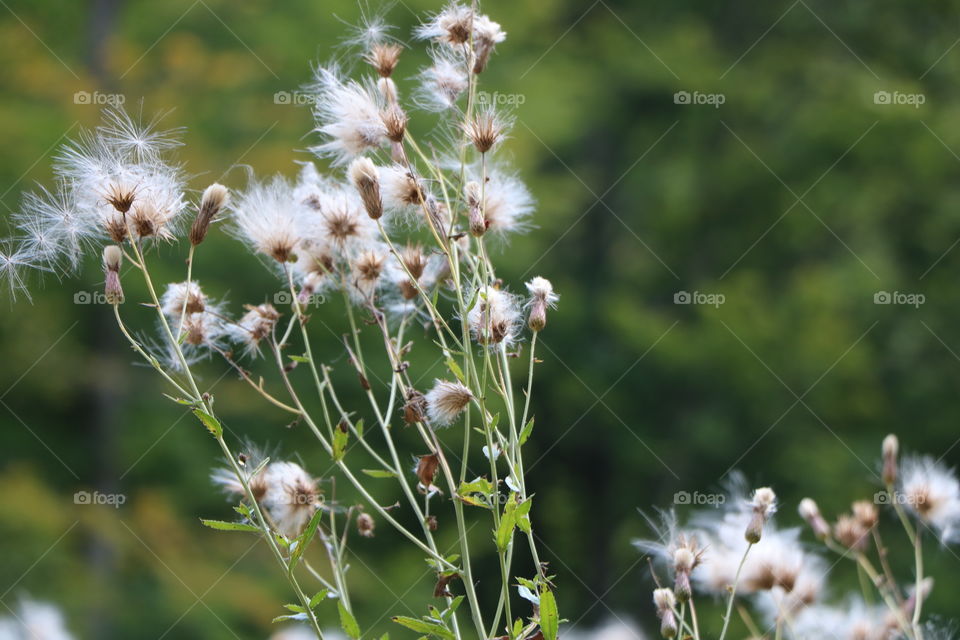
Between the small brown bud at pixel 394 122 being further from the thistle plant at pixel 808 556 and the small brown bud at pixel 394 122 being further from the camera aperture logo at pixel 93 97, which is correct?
the camera aperture logo at pixel 93 97

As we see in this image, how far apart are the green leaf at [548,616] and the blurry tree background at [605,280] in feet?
13.4

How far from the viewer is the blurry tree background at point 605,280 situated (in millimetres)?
7203

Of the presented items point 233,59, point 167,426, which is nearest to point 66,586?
point 167,426

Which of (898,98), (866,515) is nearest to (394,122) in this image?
(866,515)

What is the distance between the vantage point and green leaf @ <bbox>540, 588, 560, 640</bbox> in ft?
3.76

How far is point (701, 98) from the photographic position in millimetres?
10273

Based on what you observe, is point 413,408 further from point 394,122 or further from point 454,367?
point 394,122

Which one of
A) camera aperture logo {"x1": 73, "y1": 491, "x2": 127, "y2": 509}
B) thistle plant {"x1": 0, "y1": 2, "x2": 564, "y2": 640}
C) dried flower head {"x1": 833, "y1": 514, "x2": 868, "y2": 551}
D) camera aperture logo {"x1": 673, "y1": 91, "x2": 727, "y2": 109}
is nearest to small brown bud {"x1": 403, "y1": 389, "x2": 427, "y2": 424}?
thistle plant {"x1": 0, "y1": 2, "x2": 564, "y2": 640}

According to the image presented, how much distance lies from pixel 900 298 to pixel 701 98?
8.69 feet

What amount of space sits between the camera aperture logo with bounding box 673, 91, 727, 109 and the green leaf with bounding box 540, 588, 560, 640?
9.13 meters

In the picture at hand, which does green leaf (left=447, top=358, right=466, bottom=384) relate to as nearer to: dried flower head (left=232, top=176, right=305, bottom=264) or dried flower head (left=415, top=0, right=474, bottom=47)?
dried flower head (left=232, top=176, right=305, bottom=264)

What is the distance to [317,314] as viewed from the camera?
23.6ft

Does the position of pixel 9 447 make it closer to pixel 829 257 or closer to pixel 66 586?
pixel 66 586

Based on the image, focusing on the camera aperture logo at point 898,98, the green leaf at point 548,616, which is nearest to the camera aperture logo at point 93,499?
the green leaf at point 548,616
